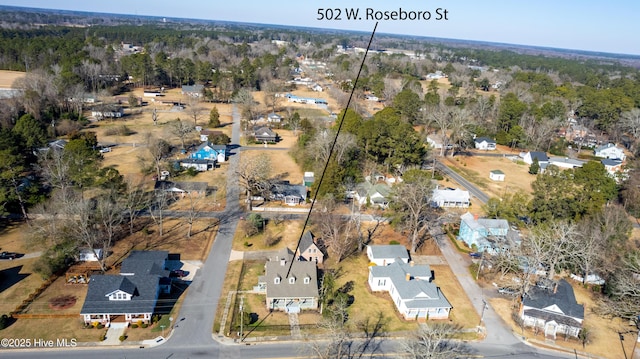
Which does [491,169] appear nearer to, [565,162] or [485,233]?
[565,162]

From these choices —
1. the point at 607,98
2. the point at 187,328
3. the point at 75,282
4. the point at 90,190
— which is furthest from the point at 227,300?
the point at 607,98

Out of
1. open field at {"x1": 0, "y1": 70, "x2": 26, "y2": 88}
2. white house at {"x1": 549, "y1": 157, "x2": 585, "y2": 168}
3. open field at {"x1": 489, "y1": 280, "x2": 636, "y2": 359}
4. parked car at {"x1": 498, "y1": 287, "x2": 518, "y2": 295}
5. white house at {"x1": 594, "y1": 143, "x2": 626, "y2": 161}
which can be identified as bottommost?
open field at {"x1": 489, "y1": 280, "x2": 636, "y2": 359}

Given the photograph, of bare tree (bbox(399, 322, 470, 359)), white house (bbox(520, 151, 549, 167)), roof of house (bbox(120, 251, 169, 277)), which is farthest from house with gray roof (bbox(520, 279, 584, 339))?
white house (bbox(520, 151, 549, 167))

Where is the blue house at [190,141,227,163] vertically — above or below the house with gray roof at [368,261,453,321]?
above

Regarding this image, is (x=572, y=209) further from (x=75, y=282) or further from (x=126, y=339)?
(x=75, y=282)

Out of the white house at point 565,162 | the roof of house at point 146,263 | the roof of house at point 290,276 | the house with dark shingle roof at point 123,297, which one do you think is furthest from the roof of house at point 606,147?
the house with dark shingle roof at point 123,297

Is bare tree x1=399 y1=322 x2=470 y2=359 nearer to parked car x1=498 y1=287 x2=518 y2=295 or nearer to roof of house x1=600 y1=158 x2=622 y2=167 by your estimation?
parked car x1=498 y1=287 x2=518 y2=295

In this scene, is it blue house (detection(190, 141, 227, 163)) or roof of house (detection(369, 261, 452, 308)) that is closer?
roof of house (detection(369, 261, 452, 308))

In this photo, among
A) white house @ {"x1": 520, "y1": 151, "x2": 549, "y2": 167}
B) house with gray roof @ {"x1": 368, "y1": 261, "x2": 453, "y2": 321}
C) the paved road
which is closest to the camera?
house with gray roof @ {"x1": 368, "y1": 261, "x2": 453, "y2": 321}

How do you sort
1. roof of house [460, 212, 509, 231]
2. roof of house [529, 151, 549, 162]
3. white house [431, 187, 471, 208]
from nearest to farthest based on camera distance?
roof of house [460, 212, 509, 231] → white house [431, 187, 471, 208] → roof of house [529, 151, 549, 162]
